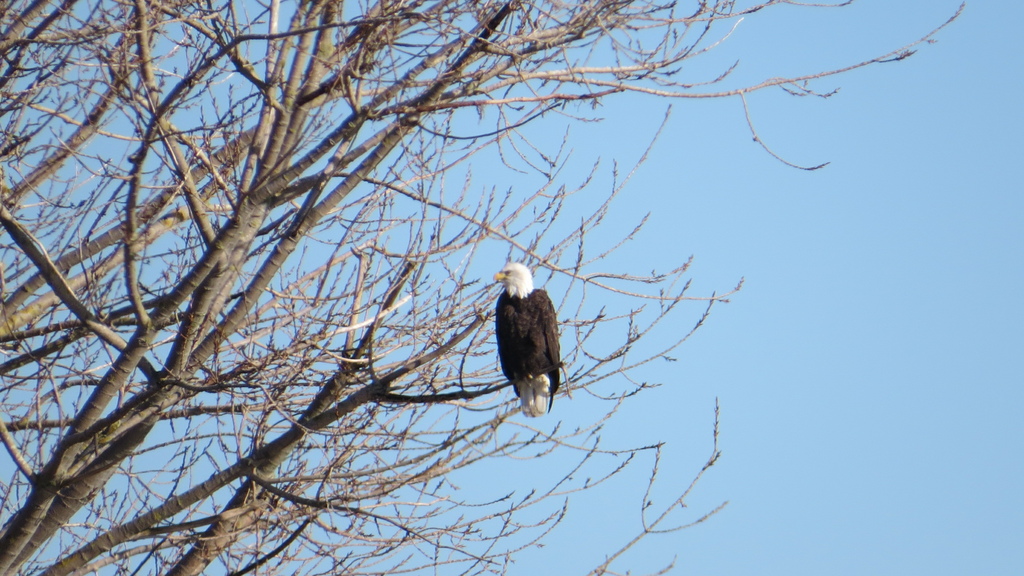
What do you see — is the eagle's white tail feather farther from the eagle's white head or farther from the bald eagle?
the eagle's white head

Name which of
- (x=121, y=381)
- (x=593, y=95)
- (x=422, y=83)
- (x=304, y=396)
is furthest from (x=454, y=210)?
(x=121, y=381)

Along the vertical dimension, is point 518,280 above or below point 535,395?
above

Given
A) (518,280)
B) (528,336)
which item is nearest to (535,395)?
(528,336)

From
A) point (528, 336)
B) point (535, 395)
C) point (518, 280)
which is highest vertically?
point (518, 280)

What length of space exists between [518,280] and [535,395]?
69cm

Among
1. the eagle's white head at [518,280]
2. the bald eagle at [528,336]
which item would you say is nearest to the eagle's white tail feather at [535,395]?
the bald eagle at [528,336]

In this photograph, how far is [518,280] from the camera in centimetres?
577

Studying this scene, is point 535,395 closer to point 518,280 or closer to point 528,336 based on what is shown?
point 528,336

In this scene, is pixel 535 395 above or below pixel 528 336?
below

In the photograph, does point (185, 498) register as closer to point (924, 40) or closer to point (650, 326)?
point (650, 326)

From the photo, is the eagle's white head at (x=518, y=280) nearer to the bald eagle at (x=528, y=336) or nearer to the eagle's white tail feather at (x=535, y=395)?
the bald eagle at (x=528, y=336)

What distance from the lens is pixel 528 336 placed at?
5.61m

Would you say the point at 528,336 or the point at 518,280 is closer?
the point at 528,336

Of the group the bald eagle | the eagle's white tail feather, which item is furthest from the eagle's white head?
the eagle's white tail feather
